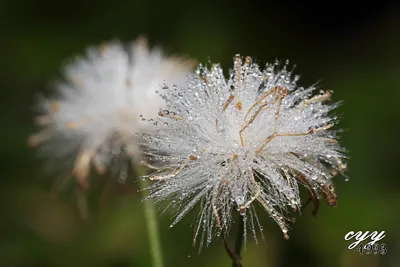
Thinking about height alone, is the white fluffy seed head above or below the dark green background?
below

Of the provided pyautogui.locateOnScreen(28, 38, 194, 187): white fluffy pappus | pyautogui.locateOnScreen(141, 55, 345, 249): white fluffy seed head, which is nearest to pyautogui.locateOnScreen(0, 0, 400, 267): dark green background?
pyautogui.locateOnScreen(28, 38, 194, 187): white fluffy pappus

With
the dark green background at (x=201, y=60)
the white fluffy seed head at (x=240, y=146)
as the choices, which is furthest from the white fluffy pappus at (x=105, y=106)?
the white fluffy seed head at (x=240, y=146)

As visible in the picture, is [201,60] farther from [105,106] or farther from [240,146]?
[240,146]

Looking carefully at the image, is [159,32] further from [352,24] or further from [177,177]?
[177,177]

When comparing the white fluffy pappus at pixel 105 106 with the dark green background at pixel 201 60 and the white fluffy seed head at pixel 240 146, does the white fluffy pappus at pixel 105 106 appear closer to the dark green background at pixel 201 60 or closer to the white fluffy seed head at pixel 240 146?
the dark green background at pixel 201 60

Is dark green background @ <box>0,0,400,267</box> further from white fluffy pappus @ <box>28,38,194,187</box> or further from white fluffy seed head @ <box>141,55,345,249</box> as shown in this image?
white fluffy seed head @ <box>141,55,345,249</box>

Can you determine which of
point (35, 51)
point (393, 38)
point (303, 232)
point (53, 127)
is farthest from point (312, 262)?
point (35, 51)

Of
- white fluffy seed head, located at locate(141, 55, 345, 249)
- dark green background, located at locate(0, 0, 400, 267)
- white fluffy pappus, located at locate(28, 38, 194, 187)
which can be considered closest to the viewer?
white fluffy seed head, located at locate(141, 55, 345, 249)

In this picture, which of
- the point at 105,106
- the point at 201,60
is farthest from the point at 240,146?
the point at 201,60
